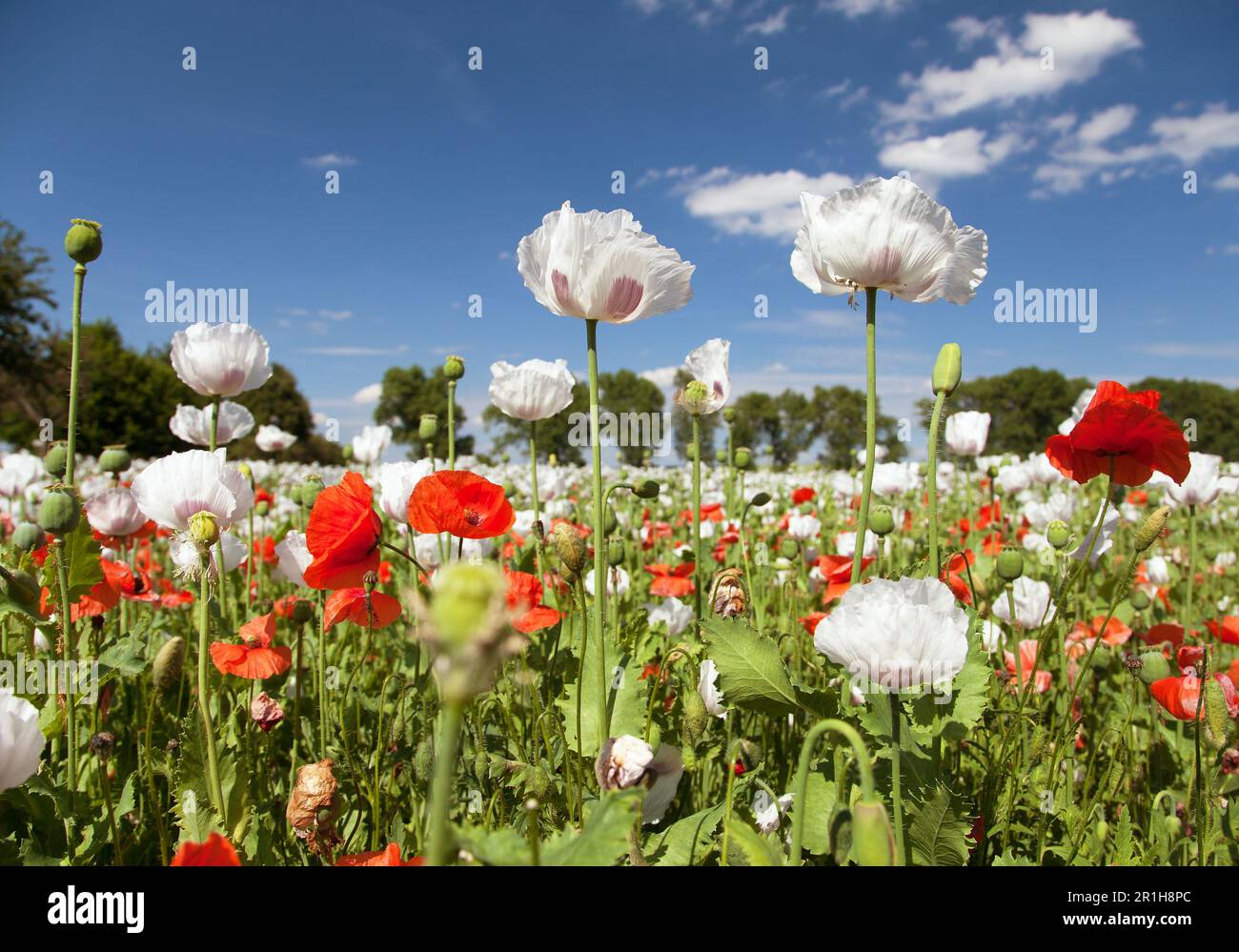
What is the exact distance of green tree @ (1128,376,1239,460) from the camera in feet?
205

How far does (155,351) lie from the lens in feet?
178

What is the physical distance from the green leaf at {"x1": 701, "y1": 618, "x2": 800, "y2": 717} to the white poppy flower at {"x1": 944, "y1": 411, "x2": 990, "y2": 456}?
2313 mm

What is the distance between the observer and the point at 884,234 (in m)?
1.37

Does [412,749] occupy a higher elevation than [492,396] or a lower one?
lower

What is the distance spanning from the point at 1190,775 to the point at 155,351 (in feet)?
209

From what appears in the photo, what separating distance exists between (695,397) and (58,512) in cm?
146

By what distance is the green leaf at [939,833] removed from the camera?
1301 millimetres

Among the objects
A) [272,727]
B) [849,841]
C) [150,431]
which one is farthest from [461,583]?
[150,431]

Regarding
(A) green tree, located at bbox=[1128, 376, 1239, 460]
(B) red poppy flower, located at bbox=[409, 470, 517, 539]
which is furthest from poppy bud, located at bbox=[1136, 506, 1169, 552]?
(A) green tree, located at bbox=[1128, 376, 1239, 460]

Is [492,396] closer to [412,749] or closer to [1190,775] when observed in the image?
[412,749]

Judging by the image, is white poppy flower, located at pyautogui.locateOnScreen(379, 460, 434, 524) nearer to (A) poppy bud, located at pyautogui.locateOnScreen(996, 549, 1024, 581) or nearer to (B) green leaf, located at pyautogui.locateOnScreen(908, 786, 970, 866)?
(B) green leaf, located at pyautogui.locateOnScreen(908, 786, 970, 866)

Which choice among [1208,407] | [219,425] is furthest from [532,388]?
[1208,407]

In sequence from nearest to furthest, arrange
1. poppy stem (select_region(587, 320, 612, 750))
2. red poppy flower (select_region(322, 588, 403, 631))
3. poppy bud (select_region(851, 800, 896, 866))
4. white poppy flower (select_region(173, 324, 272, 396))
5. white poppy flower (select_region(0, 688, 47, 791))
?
poppy bud (select_region(851, 800, 896, 866)), white poppy flower (select_region(0, 688, 47, 791)), poppy stem (select_region(587, 320, 612, 750)), red poppy flower (select_region(322, 588, 403, 631)), white poppy flower (select_region(173, 324, 272, 396))

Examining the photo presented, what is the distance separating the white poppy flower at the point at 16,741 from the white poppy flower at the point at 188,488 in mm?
606
